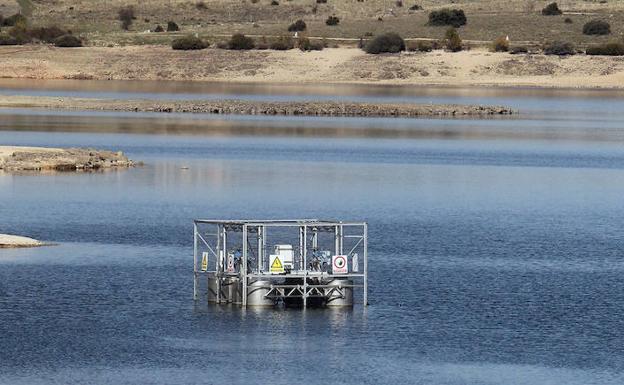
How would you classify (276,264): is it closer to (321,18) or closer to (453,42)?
(453,42)

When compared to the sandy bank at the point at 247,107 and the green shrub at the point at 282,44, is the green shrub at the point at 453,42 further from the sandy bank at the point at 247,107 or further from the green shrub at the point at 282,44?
the sandy bank at the point at 247,107

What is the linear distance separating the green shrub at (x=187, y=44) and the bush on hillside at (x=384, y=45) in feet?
38.6

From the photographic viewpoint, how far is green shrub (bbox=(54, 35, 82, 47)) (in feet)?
398

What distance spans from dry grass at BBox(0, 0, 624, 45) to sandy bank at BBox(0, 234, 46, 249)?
86.6m

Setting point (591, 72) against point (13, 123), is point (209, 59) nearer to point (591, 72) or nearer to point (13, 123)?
point (591, 72)

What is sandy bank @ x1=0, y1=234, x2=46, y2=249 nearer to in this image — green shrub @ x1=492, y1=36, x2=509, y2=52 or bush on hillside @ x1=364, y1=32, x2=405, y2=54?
bush on hillside @ x1=364, y1=32, x2=405, y2=54

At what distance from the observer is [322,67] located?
11725 cm

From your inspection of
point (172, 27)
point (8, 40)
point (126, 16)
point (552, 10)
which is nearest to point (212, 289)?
Result: point (8, 40)

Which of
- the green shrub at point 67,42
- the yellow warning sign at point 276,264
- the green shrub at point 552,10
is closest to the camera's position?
the yellow warning sign at point 276,264

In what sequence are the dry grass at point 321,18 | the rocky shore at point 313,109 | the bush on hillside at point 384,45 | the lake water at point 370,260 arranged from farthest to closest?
the dry grass at point 321,18
the bush on hillside at point 384,45
the rocky shore at point 313,109
the lake water at point 370,260

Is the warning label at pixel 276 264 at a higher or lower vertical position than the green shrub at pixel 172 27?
lower

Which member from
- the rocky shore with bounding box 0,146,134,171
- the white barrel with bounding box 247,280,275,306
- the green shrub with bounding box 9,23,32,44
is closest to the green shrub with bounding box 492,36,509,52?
the green shrub with bounding box 9,23,32,44

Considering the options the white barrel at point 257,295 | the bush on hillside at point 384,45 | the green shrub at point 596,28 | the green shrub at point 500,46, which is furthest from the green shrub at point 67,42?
the white barrel at point 257,295

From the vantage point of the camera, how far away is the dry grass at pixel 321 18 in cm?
13188
